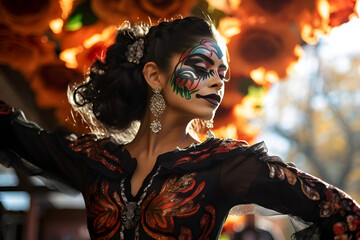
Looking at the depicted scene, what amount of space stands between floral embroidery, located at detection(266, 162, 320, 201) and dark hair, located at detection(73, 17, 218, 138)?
1.76 feet

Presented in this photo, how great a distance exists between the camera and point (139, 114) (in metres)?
2.01

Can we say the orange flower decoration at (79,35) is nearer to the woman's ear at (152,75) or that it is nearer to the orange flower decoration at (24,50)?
the orange flower decoration at (24,50)

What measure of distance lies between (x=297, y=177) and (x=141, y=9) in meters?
1.19

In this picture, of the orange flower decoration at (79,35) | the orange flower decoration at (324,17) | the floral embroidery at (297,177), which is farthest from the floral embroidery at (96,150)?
the orange flower decoration at (324,17)

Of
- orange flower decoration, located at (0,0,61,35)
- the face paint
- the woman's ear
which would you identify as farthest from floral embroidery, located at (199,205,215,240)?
orange flower decoration, located at (0,0,61,35)

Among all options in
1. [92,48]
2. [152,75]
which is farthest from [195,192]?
[92,48]

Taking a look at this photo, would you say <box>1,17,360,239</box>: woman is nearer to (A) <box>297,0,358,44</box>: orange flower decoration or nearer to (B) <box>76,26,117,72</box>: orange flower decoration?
(B) <box>76,26,117,72</box>: orange flower decoration

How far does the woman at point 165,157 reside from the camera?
61.7 inches

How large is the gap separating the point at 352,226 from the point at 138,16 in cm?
136

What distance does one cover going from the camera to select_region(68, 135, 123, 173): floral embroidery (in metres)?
1.88

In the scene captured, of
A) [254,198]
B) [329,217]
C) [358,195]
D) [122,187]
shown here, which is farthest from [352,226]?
[358,195]

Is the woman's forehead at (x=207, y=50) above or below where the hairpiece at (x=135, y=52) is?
below

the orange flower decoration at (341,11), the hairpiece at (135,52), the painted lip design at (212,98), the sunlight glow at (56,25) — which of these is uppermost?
the sunlight glow at (56,25)

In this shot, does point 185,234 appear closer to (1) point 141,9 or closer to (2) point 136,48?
(2) point 136,48
